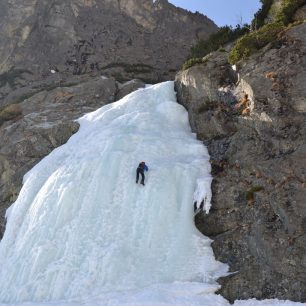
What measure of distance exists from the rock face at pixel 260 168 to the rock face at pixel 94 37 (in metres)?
22.4

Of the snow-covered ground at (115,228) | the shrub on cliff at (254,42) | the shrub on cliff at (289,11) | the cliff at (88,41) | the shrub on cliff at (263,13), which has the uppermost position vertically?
the cliff at (88,41)

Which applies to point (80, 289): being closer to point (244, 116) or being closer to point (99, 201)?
point (99, 201)

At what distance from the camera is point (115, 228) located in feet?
57.1

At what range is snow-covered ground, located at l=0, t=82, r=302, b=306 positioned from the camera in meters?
15.5

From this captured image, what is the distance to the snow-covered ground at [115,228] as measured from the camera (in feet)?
50.7

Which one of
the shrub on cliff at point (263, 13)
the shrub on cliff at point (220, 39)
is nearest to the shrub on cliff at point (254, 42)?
the shrub on cliff at point (263, 13)

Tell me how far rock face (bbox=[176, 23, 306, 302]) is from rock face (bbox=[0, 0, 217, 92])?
73.5 feet

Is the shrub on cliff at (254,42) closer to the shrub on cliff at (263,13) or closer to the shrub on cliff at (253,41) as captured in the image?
the shrub on cliff at (253,41)

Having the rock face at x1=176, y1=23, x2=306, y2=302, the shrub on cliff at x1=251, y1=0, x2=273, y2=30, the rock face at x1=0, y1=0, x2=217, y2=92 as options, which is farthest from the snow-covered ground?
the rock face at x1=0, y1=0, x2=217, y2=92

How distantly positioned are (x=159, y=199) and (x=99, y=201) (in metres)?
2.48

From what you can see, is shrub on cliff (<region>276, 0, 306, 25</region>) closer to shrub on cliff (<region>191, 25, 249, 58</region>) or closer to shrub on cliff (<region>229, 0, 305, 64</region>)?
shrub on cliff (<region>229, 0, 305, 64</region>)

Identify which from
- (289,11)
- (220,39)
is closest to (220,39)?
(220,39)

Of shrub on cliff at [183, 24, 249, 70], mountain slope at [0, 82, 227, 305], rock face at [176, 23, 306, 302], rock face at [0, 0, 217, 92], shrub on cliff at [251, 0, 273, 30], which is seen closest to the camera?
rock face at [176, 23, 306, 302]

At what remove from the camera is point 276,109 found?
59.6ft
